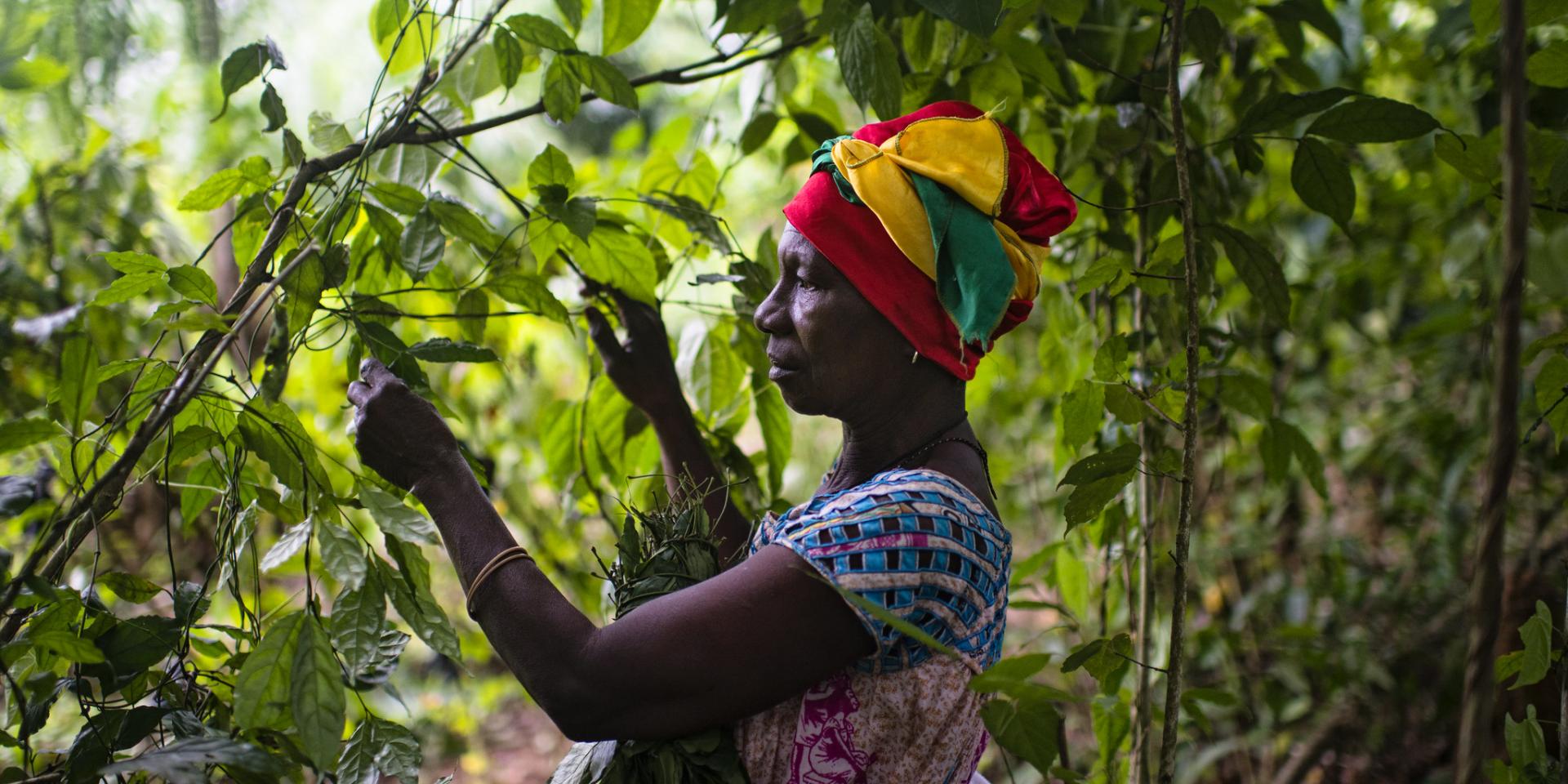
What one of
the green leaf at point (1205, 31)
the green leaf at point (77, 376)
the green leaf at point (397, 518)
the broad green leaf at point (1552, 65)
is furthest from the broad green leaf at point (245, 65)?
the broad green leaf at point (1552, 65)

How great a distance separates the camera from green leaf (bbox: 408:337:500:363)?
3.68ft

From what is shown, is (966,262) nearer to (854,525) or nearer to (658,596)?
(854,525)

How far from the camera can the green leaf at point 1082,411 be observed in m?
1.26

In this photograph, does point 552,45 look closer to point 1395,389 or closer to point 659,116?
point 1395,389

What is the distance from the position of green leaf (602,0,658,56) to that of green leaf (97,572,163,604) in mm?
819

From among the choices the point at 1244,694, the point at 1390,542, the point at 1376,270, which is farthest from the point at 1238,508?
the point at 1376,270

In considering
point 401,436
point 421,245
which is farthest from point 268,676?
point 421,245

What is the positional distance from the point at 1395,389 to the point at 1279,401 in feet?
4.86

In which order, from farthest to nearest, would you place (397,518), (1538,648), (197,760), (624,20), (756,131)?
(756,131)
(624,20)
(1538,648)
(397,518)
(197,760)

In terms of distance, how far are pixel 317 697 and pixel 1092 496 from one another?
0.78m

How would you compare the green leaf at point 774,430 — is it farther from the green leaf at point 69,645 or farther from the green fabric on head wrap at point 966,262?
the green leaf at point 69,645

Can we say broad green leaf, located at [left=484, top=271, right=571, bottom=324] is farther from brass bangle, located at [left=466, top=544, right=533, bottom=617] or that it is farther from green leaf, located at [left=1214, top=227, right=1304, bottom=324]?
green leaf, located at [left=1214, top=227, right=1304, bottom=324]

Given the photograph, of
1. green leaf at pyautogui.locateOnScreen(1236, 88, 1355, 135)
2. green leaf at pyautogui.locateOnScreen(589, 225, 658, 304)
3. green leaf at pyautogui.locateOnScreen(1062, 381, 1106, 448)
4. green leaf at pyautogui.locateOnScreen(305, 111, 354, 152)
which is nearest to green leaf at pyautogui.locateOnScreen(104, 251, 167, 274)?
green leaf at pyautogui.locateOnScreen(305, 111, 354, 152)

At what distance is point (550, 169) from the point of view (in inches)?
52.7
